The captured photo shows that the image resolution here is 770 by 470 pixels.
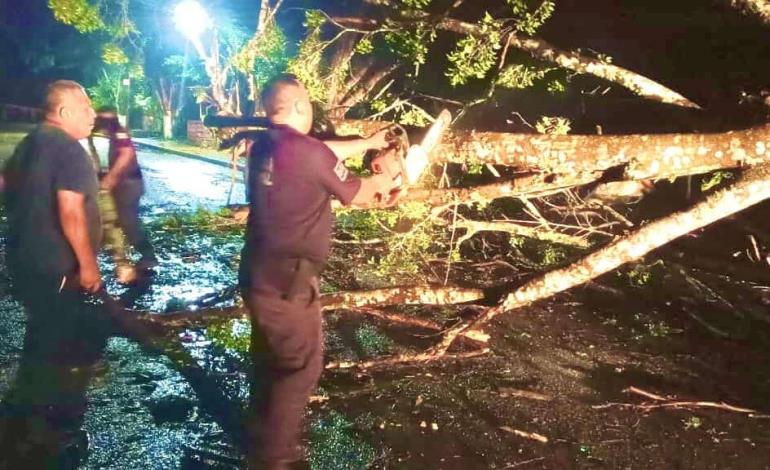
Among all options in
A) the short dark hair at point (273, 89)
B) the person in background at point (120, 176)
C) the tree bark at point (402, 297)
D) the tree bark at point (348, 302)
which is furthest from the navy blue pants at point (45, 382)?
the person in background at point (120, 176)

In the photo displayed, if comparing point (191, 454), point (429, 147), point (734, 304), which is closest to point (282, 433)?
point (191, 454)

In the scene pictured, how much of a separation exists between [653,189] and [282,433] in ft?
16.1

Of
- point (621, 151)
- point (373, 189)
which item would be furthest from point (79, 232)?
point (621, 151)

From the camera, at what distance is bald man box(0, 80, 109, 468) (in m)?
2.77

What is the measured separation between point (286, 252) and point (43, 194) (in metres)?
1.20

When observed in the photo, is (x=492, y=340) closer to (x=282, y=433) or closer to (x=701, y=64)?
(x=282, y=433)

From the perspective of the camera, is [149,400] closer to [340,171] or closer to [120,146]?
[340,171]

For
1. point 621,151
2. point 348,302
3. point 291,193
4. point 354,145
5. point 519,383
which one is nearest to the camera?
point 291,193

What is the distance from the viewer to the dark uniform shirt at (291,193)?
2.49m

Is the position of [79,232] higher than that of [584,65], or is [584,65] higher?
[584,65]

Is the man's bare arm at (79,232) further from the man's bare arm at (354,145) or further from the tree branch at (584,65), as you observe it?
the tree branch at (584,65)

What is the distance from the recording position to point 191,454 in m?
3.14

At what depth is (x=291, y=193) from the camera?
8.24 ft

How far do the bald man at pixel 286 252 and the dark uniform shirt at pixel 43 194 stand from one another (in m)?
0.86
